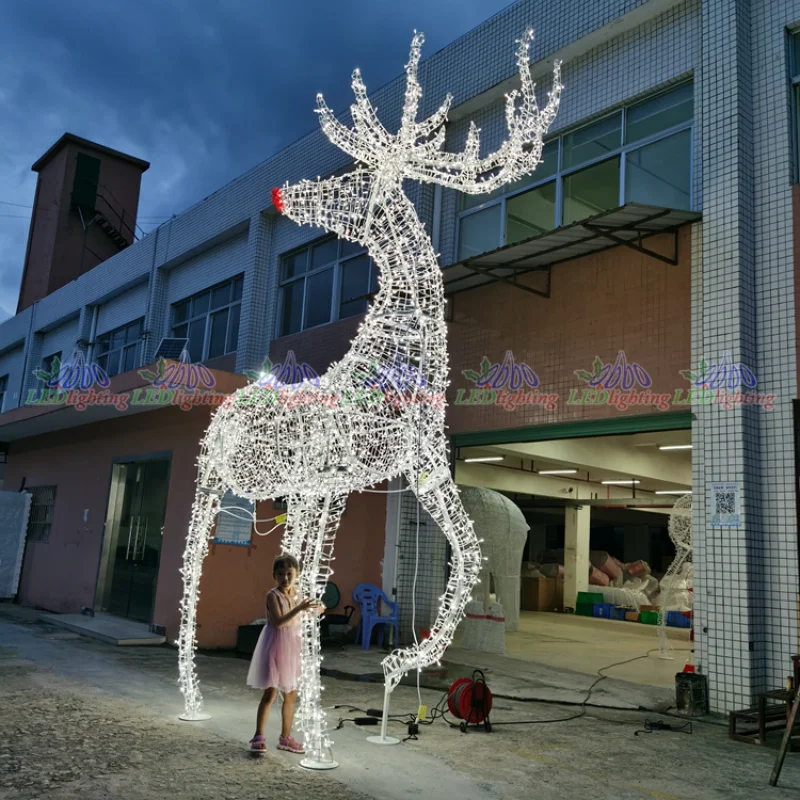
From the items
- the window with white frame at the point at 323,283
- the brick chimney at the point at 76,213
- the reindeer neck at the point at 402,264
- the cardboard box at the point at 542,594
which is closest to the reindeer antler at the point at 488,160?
the reindeer neck at the point at 402,264

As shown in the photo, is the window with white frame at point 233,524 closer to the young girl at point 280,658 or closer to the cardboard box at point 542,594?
the young girl at point 280,658

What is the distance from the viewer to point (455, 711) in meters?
5.71

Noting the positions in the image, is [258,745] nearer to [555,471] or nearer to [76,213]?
[555,471]

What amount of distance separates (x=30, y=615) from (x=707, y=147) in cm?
1181

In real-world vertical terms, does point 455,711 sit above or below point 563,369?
below

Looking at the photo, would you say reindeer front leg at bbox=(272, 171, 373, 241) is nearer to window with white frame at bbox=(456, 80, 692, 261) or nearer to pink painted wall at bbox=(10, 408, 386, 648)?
window with white frame at bbox=(456, 80, 692, 261)

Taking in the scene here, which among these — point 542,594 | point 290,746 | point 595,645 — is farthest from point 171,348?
point 542,594

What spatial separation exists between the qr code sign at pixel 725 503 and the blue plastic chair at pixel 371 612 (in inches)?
190

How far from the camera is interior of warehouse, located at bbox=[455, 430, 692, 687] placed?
35.6 ft

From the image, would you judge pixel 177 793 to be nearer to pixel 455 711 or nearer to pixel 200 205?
pixel 455 711

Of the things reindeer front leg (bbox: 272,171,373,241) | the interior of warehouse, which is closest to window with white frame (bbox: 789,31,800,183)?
the interior of warehouse

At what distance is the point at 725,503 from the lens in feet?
22.2

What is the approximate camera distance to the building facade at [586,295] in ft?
22.5

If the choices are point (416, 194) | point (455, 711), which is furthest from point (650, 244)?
point (455, 711)
